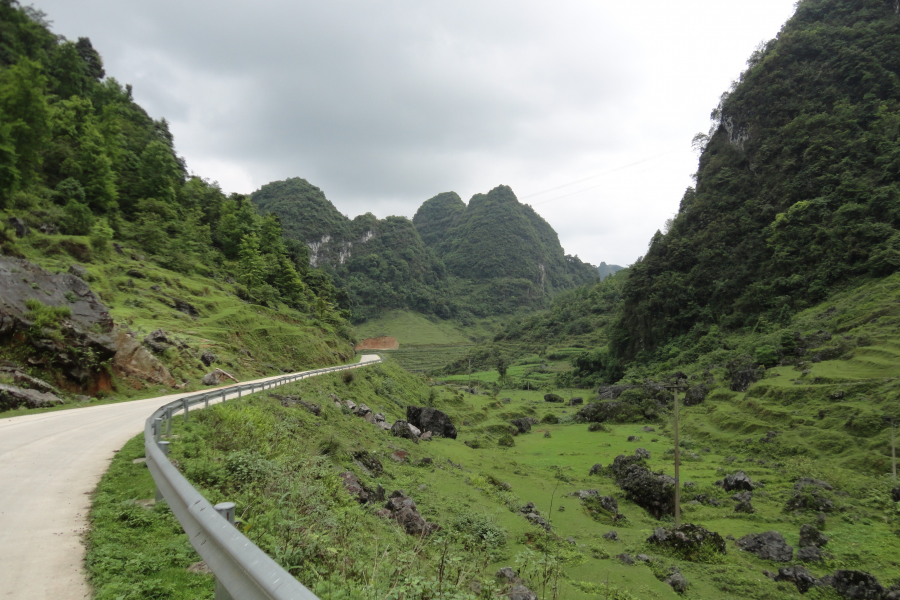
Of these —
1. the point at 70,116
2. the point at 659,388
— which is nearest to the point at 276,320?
the point at 70,116

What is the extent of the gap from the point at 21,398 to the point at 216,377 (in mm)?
9854

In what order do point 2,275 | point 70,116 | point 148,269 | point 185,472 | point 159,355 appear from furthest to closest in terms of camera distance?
point 70,116, point 148,269, point 159,355, point 2,275, point 185,472

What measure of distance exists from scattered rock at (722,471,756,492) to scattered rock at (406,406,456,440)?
17.9m

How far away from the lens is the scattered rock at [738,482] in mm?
22322

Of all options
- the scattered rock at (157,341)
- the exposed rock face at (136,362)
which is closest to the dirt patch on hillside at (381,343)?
the scattered rock at (157,341)

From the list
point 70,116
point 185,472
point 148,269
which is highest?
point 70,116

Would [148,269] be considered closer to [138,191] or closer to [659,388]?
[138,191]

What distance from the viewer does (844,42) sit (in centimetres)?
6144

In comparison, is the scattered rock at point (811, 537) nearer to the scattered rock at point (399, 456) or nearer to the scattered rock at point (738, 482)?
the scattered rock at point (738, 482)

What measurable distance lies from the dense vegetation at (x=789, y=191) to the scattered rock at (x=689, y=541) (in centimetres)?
4312

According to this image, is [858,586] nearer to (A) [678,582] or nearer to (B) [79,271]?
(A) [678,582]

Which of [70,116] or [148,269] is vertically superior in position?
[70,116]

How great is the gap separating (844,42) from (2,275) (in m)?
95.6

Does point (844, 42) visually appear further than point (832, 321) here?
Yes
